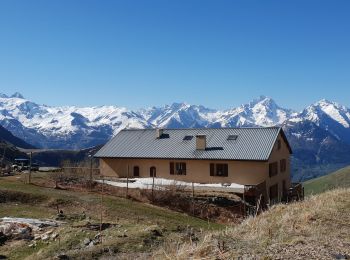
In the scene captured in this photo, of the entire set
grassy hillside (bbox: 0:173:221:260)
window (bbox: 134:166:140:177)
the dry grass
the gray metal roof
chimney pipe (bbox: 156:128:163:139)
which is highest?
chimney pipe (bbox: 156:128:163:139)

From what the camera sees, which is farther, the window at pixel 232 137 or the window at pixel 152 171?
the window at pixel 152 171

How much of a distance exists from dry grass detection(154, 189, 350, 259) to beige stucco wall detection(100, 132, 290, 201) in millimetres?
36202

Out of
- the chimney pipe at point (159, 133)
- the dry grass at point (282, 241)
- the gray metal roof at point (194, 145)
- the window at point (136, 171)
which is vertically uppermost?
the chimney pipe at point (159, 133)

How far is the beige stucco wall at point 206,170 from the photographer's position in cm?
5109

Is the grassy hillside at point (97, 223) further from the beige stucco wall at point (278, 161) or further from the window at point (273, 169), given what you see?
the beige stucco wall at point (278, 161)

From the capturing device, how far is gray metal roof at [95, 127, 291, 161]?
5300cm

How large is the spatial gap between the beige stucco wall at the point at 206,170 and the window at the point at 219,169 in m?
0.36

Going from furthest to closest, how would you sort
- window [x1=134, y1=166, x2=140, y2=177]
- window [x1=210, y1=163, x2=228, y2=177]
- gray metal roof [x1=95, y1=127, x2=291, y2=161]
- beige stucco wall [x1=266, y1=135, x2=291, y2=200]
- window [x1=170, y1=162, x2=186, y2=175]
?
window [x1=134, y1=166, x2=140, y2=177] → window [x1=170, y1=162, x2=186, y2=175] → beige stucco wall [x1=266, y1=135, x2=291, y2=200] → gray metal roof [x1=95, y1=127, x2=291, y2=161] → window [x1=210, y1=163, x2=228, y2=177]

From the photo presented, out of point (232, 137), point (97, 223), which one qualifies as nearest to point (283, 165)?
point (232, 137)

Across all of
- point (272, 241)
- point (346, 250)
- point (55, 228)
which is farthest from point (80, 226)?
point (346, 250)

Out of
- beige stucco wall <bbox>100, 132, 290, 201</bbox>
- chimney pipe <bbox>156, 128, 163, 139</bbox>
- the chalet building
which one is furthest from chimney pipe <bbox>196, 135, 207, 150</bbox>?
chimney pipe <bbox>156, 128, 163, 139</bbox>

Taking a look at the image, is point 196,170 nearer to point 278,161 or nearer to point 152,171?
point 152,171

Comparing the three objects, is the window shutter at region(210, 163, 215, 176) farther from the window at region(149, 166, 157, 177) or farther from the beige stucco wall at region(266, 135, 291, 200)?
the window at region(149, 166, 157, 177)

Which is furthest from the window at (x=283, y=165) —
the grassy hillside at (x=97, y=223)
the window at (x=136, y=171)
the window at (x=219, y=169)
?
the grassy hillside at (x=97, y=223)
